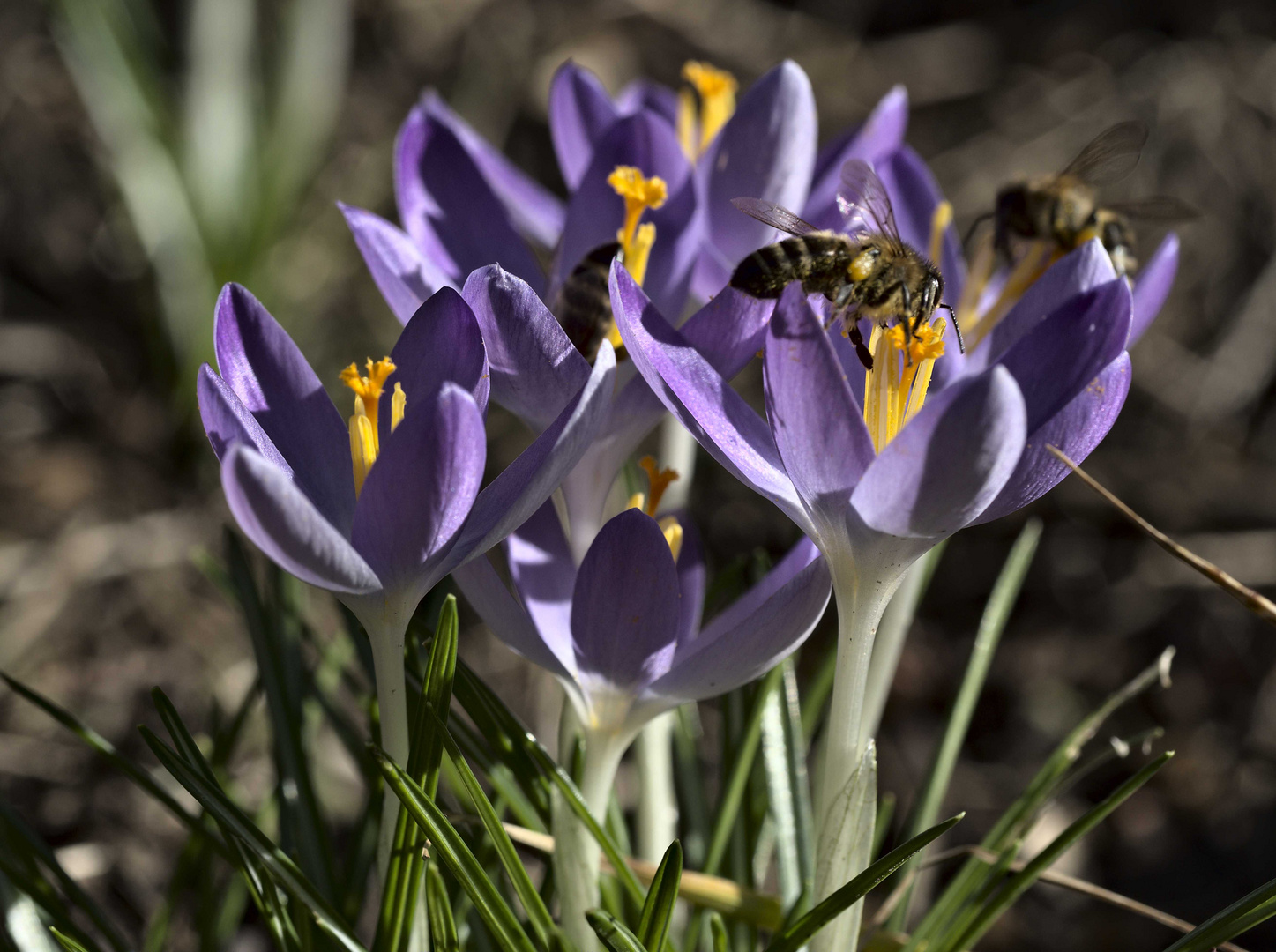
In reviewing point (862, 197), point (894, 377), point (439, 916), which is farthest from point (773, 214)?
point (439, 916)

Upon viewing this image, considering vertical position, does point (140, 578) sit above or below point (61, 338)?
below

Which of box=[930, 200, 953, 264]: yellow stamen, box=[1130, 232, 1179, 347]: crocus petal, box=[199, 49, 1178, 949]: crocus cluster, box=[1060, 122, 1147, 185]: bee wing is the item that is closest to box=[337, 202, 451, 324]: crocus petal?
box=[199, 49, 1178, 949]: crocus cluster

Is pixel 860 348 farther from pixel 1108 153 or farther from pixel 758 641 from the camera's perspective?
pixel 1108 153

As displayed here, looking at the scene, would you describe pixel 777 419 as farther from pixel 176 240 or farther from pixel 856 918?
pixel 176 240

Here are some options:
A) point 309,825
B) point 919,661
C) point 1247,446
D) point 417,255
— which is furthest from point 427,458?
point 1247,446

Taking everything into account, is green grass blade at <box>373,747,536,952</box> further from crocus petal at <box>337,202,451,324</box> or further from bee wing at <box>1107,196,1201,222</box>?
bee wing at <box>1107,196,1201,222</box>

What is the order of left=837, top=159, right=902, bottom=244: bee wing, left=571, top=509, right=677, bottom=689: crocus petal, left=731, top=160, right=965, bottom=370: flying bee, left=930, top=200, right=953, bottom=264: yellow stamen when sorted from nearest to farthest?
left=571, top=509, right=677, bottom=689: crocus petal → left=731, top=160, right=965, bottom=370: flying bee → left=837, top=159, right=902, bottom=244: bee wing → left=930, top=200, right=953, bottom=264: yellow stamen

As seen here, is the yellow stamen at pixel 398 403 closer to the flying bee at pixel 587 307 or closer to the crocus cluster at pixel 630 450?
the crocus cluster at pixel 630 450
